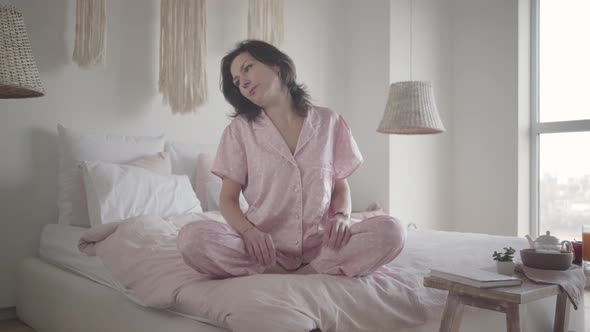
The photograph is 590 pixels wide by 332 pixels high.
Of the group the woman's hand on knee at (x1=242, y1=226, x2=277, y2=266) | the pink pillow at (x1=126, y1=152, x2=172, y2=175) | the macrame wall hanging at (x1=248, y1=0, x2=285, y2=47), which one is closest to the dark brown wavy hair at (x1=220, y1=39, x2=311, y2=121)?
the woman's hand on knee at (x1=242, y1=226, x2=277, y2=266)

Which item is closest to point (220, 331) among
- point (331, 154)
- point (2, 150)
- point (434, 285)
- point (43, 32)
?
point (434, 285)

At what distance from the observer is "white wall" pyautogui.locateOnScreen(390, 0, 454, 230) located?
3.94m

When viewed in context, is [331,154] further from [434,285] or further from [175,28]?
[175,28]

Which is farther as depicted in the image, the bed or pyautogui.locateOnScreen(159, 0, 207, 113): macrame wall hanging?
pyautogui.locateOnScreen(159, 0, 207, 113): macrame wall hanging

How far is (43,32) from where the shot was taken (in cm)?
263

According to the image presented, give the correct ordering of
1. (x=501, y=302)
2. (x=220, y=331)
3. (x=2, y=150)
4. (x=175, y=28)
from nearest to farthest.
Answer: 1. (x=220, y=331)
2. (x=501, y=302)
3. (x=2, y=150)
4. (x=175, y=28)

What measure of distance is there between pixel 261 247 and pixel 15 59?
1232 mm

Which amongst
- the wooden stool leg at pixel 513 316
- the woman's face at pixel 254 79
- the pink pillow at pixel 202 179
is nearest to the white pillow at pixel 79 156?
the pink pillow at pixel 202 179

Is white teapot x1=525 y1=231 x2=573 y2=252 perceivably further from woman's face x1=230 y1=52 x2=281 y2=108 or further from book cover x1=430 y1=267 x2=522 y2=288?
woman's face x1=230 y1=52 x2=281 y2=108

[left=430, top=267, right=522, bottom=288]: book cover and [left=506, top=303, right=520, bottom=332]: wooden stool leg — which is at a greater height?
[left=430, top=267, right=522, bottom=288]: book cover

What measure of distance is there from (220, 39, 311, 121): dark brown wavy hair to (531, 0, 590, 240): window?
2866 mm

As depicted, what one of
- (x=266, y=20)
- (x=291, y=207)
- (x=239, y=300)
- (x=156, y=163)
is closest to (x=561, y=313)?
(x=291, y=207)

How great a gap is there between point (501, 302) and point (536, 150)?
2979mm

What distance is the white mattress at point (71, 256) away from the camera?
1.85 metres
